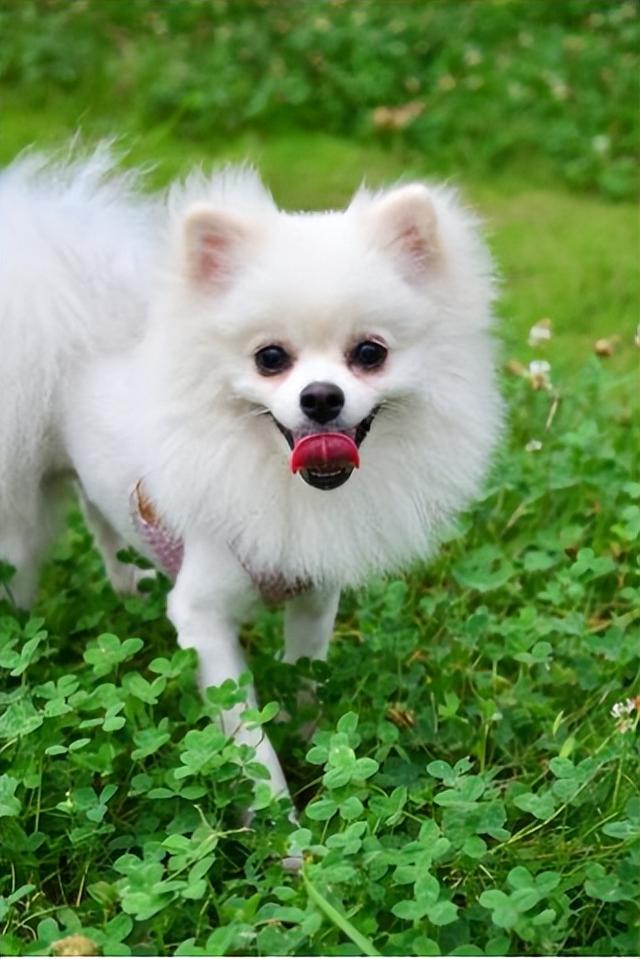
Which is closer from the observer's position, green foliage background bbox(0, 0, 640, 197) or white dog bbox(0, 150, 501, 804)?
white dog bbox(0, 150, 501, 804)

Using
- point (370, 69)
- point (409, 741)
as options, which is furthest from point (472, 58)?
point (409, 741)

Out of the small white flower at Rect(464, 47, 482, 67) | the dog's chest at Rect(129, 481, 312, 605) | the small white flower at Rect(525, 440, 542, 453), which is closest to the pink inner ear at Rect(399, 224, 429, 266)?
the dog's chest at Rect(129, 481, 312, 605)

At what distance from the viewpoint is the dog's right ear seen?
1811 millimetres

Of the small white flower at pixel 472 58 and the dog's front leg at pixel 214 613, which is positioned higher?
the dog's front leg at pixel 214 613

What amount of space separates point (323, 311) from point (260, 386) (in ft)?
0.45

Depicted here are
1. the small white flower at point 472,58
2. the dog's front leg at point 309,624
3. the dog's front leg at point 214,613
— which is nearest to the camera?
the dog's front leg at point 214,613

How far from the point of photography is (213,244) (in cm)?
184

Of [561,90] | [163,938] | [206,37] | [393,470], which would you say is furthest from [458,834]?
[206,37]

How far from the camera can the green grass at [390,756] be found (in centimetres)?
163

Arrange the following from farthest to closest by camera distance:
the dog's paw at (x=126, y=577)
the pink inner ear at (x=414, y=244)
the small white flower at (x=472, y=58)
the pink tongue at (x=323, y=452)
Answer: the small white flower at (x=472, y=58) < the dog's paw at (x=126, y=577) < the pink inner ear at (x=414, y=244) < the pink tongue at (x=323, y=452)

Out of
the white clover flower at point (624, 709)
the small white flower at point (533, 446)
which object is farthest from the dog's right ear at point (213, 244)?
the small white flower at point (533, 446)

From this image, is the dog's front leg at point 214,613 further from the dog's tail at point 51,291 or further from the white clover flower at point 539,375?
the white clover flower at point 539,375

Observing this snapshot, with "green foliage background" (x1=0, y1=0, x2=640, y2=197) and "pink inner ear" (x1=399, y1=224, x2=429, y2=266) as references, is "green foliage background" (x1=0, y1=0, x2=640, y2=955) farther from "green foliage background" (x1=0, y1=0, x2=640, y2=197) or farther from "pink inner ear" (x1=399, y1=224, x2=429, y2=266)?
"green foliage background" (x1=0, y1=0, x2=640, y2=197)

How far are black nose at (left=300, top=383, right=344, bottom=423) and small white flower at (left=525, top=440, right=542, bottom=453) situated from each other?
119 centimetres
